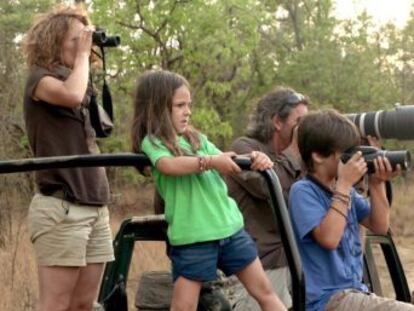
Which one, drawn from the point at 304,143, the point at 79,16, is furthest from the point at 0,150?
the point at 304,143

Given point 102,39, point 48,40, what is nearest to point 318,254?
point 102,39

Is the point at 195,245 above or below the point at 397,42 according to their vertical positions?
below

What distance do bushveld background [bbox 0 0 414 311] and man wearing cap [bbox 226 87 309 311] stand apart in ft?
1.88

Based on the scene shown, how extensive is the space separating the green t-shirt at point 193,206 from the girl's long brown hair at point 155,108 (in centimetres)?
7

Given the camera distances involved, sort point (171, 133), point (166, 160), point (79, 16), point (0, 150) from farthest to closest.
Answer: point (0, 150) → point (79, 16) → point (171, 133) → point (166, 160)

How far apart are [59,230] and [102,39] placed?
695mm

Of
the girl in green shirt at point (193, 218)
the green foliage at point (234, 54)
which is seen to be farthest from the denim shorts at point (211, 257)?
the green foliage at point (234, 54)

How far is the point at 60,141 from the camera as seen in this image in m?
2.81

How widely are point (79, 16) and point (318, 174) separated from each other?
1.05 meters

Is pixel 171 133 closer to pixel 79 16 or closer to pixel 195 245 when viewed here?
pixel 195 245

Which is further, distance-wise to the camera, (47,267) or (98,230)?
(98,230)

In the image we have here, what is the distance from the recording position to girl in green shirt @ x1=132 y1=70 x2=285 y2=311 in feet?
8.75

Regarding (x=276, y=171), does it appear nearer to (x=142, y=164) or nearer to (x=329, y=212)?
(x=329, y=212)

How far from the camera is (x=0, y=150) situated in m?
7.91
